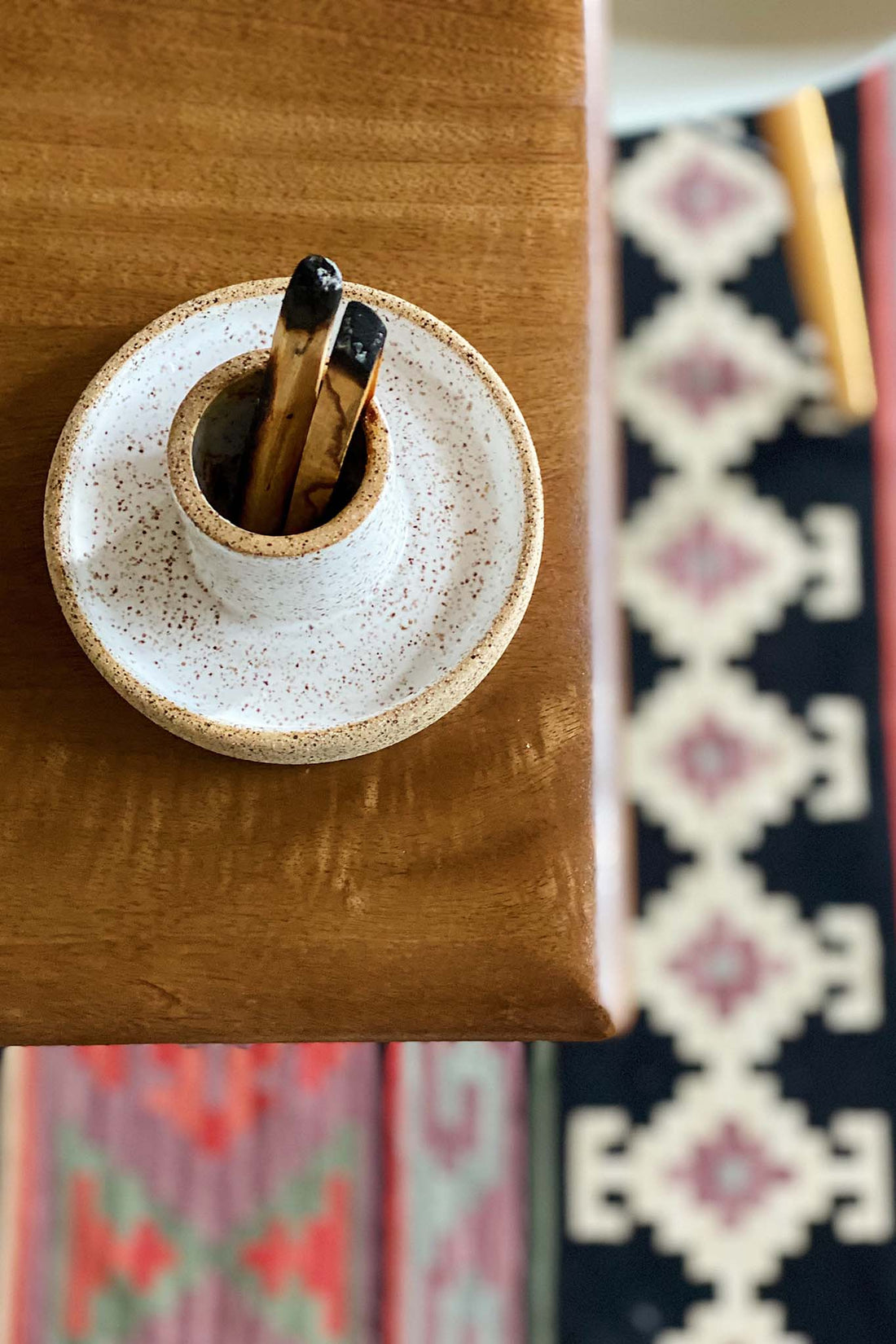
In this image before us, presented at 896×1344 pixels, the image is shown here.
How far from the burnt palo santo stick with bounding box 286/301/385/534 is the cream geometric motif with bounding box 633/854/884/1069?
68 cm

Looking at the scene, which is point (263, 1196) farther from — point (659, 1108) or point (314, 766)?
point (314, 766)

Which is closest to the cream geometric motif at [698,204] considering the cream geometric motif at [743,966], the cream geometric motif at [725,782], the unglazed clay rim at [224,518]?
the cream geometric motif at [725,782]

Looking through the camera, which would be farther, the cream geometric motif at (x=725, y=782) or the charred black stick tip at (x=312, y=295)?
the cream geometric motif at (x=725, y=782)

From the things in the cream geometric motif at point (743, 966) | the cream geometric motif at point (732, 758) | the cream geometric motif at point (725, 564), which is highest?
the cream geometric motif at point (725, 564)

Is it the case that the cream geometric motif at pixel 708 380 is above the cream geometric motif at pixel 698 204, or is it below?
below

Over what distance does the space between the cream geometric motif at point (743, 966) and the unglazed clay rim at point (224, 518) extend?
2.23ft

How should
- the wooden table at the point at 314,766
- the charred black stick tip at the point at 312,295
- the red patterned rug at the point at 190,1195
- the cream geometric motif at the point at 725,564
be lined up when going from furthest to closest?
the cream geometric motif at the point at 725,564 < the red patterned rug at the point at 190,1195 < the wooden table at the point at 314,766 < the charred black stick tip at the point at 312,295

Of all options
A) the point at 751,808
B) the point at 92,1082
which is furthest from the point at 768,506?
the point at 92,1082

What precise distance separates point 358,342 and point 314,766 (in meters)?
0.18

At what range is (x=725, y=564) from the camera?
107 centimetres

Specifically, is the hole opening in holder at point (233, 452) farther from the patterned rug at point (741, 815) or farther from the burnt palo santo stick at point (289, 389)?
the patterned rug at point (741, 815)

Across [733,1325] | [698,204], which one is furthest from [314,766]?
[698,204]

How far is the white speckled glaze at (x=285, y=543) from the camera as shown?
0.40 m

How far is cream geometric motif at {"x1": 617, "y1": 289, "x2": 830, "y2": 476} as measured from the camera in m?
1.08
